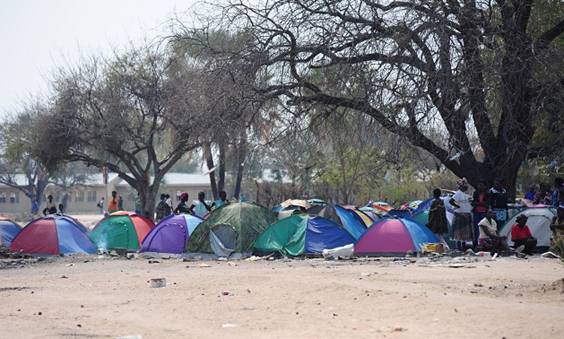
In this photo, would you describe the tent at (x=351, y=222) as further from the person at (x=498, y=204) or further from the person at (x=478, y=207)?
the person at (x=498, y=204)

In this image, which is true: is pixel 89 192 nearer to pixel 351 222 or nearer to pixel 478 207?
pixel 351 222

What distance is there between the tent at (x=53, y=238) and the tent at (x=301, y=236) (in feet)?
16.7

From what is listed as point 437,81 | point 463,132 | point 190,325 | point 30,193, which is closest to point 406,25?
point 437,81

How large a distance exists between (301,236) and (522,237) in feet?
16.8

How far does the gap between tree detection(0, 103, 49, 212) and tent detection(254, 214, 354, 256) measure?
19490 millimetres

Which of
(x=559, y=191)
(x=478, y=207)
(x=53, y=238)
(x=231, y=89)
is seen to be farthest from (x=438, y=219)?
(x=53, y=238)

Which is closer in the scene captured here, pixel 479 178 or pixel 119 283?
pixel 119 283

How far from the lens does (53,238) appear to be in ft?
73.0

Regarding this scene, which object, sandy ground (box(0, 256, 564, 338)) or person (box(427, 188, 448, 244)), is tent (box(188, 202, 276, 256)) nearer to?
sandy ground (box(0, 256, 564, 338))

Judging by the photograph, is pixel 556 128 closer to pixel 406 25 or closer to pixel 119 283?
pixel 406 25

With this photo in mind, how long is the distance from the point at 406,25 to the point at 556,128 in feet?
16.2

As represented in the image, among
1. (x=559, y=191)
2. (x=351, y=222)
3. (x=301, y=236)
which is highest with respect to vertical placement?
(x=559, y=191)

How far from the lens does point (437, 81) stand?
1916cm

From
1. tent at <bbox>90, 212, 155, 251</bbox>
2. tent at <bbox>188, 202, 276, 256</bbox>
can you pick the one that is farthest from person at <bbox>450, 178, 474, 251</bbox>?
tent at <bbox>90, 212, 155, 251</bbox>
